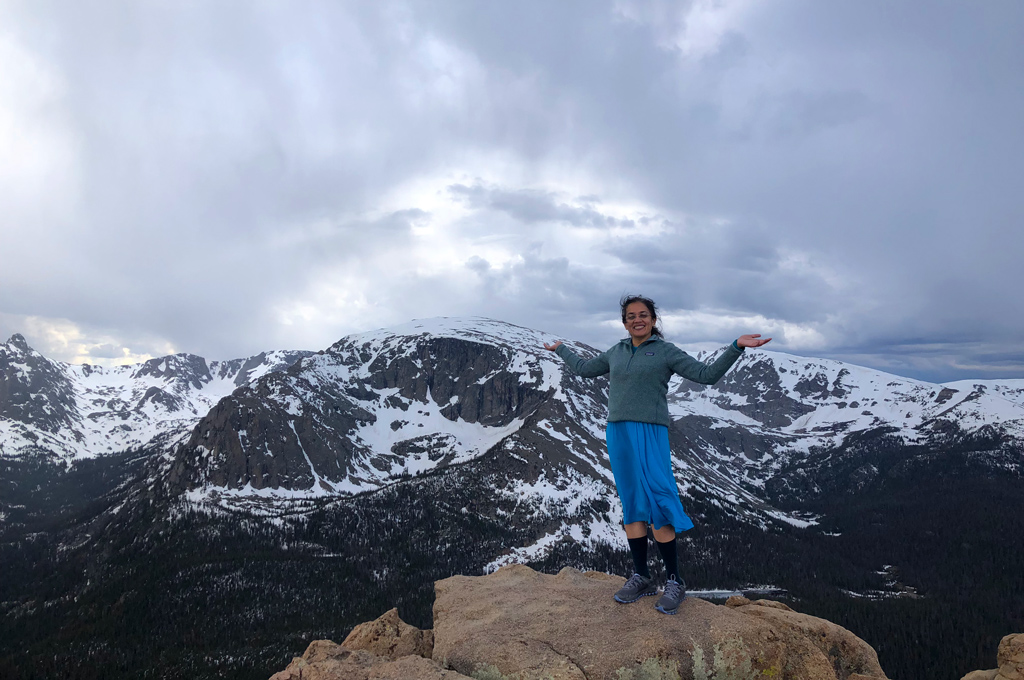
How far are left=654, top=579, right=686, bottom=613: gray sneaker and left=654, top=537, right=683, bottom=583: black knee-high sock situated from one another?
0.23 metres

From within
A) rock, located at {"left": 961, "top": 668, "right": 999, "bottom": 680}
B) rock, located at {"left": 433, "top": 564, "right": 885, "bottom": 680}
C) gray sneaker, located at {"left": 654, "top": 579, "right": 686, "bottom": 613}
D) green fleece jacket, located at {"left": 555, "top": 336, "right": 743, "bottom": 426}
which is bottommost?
rock, located at {"left": 961, "top": 668, "right": 999, "bottom": 680}

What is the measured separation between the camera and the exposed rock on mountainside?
9.75m

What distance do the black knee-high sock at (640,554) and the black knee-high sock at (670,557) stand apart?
392mm

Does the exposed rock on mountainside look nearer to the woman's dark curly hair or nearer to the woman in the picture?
Result: the woman

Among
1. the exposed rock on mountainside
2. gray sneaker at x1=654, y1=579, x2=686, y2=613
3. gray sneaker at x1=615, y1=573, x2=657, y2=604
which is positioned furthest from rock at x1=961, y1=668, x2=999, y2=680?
gray sneaker at x1=615, y1=573, x2=657, y2=604

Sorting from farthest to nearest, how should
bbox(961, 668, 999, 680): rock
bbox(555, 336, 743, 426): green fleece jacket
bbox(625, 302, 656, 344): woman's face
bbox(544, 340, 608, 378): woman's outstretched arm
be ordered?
bbox(544, 340, 608, 378): woman's outstretched arm < bbox(625, 302, 656, 344): woman's face < bbox(555, 336, 743, 426): green fleece jacket < bbox(961, 668, 999, 680): rock

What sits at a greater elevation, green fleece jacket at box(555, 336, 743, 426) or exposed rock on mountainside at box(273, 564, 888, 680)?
green fleece jacket at box(555, 336, 743, 426)

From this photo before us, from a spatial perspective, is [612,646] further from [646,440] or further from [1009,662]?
[1009,662]

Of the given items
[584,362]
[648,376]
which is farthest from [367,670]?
[584,362]

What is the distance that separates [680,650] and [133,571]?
249m

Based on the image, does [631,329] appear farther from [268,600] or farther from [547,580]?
[268,600]

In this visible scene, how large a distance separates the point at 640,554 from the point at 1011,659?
7669 mm

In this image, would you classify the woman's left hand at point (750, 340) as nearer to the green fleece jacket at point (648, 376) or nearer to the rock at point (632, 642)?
the green fleece jacket at point (648, 376)

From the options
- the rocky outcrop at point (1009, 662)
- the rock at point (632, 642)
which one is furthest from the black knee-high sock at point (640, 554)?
the rocky outcrop at point (1009, 662)
